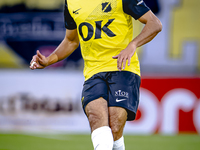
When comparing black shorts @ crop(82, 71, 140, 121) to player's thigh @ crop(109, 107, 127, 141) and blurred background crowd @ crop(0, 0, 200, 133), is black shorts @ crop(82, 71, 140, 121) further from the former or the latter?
blurred background crowd @ crop(0, 0, 200, 133)

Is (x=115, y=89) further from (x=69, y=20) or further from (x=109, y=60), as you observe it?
(x=69, y=20)

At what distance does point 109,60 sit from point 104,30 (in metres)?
0.25

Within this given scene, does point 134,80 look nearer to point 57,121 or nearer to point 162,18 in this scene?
point 57,121

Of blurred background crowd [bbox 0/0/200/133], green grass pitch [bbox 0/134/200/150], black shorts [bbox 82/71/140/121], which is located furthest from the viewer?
blurred background crowd [bbox 0/0/200/133]

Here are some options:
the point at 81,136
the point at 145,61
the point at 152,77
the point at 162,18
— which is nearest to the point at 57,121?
the point at 81,136

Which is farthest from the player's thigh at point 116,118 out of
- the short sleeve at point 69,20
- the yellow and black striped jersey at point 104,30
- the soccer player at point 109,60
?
the short sleeve at point 69,20

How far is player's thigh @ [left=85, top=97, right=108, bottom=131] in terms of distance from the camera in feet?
8.83

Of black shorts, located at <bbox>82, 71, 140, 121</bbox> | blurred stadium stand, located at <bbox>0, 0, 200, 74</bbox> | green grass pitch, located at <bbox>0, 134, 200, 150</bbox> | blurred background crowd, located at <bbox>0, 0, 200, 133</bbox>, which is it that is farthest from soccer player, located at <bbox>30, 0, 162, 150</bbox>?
blurred stadium stand, located at <bbox>0, 0, 200, 74</bbox>

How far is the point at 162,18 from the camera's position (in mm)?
9180

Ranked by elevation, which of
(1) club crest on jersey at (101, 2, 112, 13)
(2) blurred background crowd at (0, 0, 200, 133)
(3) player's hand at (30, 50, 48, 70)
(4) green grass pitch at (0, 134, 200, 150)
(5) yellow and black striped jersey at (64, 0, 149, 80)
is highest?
(1) club crest on jersey at (101, 2, 112, 13)

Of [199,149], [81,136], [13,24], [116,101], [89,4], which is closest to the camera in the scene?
[116,101]

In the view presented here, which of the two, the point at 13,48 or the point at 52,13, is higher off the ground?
the point at 52,13

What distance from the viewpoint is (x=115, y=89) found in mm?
2830

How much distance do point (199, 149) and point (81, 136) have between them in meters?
2.53
